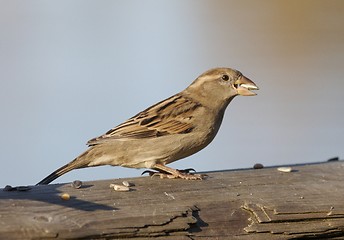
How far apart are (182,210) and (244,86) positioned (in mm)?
1866

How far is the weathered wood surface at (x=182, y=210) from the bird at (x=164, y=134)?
761 millimetres

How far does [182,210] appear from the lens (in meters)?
3.05

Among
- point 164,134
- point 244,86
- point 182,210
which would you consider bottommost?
point 182,210

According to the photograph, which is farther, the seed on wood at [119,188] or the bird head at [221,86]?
the bird head at [221,86]

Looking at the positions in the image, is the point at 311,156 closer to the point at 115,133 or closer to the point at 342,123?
the point at 342,123

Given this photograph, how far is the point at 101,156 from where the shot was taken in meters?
4.42

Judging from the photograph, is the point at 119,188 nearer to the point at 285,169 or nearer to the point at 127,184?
the point at 127,184

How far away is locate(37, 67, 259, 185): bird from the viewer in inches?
174

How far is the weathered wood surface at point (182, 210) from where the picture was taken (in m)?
2.82

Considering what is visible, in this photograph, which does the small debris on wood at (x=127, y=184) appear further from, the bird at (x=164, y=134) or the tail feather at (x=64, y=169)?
the tail feather at (x=64, y=169)

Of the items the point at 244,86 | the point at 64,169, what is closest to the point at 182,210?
the point at 64,169

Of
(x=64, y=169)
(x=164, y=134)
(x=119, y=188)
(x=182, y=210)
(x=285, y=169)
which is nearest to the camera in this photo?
(x=182, y=210)

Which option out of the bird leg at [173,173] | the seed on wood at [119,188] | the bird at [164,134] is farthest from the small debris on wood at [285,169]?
the seed on wood at [119,188]

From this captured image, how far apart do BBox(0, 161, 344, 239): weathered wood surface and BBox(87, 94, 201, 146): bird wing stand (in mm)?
844
